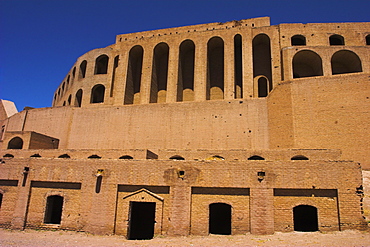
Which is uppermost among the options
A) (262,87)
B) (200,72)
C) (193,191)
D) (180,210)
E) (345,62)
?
(345,62)

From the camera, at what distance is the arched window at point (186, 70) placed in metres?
25.8

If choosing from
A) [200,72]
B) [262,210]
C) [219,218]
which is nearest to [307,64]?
[200,72]

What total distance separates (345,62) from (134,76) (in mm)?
17805

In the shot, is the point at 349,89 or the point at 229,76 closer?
the point at 349,89

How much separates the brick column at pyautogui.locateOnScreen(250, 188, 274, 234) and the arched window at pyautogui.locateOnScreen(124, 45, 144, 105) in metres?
16.9

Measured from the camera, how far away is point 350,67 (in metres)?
22.5

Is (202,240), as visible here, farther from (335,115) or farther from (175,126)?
(335,115)

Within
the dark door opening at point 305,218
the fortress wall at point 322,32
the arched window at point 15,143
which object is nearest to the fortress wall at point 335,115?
the dark door opening at point 305,218

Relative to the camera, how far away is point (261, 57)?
25172mm

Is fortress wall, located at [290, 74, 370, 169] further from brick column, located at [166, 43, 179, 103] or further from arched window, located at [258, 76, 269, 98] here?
brick column, located at [166, 43, 179, 103]

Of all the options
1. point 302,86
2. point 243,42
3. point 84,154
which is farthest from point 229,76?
point 84,154

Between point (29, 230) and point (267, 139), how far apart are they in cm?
1364

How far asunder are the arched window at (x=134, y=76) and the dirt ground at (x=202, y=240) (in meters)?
15.1

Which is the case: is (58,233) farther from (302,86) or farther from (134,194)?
(302,86)
